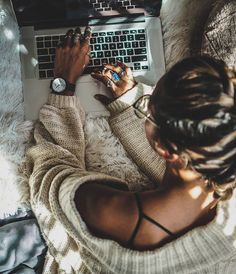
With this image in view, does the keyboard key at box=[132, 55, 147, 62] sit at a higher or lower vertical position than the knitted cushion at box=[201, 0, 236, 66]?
lower

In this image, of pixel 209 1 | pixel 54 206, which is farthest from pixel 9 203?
pixel 209 1

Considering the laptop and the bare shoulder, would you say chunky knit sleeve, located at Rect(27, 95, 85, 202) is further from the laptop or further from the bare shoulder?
the bare shoulder

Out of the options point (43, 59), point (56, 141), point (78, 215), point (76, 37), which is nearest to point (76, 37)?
point (76, 37)

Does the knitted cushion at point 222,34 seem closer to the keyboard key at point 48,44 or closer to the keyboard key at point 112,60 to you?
the keyboard key at point 112,60

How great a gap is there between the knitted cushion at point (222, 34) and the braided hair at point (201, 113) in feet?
1.25

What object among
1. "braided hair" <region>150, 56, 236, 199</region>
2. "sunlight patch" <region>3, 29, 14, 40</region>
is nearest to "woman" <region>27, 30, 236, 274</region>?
"braided hair" <region>150, 56, 236, 199</region>

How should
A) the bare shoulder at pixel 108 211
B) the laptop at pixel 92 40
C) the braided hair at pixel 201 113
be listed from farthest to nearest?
the laptop at pixel 92 40 → the bare shoulder at pixel 108 211 → the braided hair at pixel 201 113

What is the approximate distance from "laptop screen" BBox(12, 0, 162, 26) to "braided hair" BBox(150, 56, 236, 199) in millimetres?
507

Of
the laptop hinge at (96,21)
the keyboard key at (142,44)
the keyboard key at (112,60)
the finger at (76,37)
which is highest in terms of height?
the laptop hinge at (96,21)

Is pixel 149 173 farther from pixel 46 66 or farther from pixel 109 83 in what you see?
pixel 46 66

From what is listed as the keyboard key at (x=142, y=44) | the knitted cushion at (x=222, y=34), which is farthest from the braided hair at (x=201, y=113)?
the keyboard key at (x=142, y=44)

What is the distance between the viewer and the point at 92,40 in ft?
4.49

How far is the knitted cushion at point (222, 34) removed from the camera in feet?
4.19

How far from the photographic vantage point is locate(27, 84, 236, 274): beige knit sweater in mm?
1020
